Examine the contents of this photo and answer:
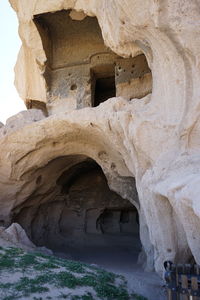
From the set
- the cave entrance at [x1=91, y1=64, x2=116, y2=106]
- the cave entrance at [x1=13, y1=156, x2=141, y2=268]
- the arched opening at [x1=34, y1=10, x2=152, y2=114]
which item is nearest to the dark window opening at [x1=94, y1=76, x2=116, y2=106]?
the cave entrance at [x1=91, y1=64, x2=116, y2=106]

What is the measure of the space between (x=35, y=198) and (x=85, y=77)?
164 inches

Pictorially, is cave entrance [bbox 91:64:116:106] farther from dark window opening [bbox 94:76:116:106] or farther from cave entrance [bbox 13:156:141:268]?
cave entrance [bbox 13:156:141:268]

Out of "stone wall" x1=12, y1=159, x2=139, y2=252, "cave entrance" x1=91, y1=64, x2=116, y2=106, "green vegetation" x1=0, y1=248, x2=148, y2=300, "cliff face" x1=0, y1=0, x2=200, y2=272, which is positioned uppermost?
"cave entrance" x1=91, y1=64, x2=116, y2=106

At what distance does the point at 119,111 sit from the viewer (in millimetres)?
6930

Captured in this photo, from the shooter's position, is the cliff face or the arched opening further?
the arched opening

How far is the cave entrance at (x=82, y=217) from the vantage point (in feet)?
35.1

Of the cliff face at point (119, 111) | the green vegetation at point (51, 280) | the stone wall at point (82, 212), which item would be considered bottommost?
the green vegetation at point (51, 280)

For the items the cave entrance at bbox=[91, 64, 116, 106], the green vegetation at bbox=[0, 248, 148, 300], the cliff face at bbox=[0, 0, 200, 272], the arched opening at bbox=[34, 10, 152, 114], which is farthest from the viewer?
the cave entrance at bbox=[91, 64, 116, 106]

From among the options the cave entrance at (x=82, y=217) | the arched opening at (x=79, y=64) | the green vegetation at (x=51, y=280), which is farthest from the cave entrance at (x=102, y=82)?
the green vegetation at (x=51, y=280)

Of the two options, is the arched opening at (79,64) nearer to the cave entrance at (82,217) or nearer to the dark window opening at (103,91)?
the dark window opening at (103,91)

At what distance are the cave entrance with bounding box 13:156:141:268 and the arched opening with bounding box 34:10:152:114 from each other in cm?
206

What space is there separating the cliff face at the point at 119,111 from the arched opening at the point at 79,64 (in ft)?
0.10

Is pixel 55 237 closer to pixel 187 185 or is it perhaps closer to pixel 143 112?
pixel 143 112

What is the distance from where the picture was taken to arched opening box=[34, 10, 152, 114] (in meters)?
9.20
